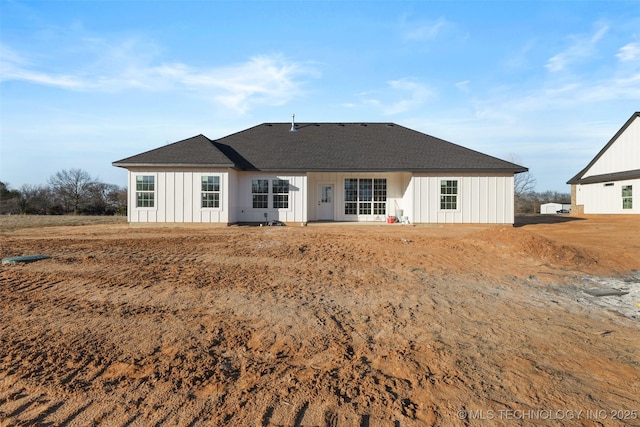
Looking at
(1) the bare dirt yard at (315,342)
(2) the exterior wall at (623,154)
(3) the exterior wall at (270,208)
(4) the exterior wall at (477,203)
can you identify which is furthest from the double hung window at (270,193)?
(2) the exterior wall at (623,154)

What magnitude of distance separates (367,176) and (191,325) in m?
15.9

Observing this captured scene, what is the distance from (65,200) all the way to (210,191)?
26.6m

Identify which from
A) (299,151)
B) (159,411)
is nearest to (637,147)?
(299,151)

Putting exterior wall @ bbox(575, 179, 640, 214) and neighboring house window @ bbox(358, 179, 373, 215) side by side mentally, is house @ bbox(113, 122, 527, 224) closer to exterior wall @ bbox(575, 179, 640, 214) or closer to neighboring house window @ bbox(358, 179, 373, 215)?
neighboring house window @ bbox(358, 179, 373, 215)

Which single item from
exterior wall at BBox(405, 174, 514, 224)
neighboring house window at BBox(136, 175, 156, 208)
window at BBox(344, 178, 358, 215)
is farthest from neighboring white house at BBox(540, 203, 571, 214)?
neighboring house window at BBox(136, 175, 156, 208)

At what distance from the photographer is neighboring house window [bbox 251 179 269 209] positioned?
60.1 feet

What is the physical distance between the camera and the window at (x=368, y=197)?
19.8 m

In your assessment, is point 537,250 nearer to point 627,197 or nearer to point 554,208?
point 627,197

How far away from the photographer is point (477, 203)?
57.9 feet

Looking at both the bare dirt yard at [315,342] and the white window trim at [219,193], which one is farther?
the white window trim at [219,193]

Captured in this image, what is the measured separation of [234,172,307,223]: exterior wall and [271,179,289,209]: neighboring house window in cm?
16

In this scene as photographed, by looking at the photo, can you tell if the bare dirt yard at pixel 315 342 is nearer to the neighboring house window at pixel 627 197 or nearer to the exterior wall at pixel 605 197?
the exterior wall at pixel 605 197

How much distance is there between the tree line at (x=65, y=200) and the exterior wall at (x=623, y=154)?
3830 centimetres

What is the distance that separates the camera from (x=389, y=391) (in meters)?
3.25
